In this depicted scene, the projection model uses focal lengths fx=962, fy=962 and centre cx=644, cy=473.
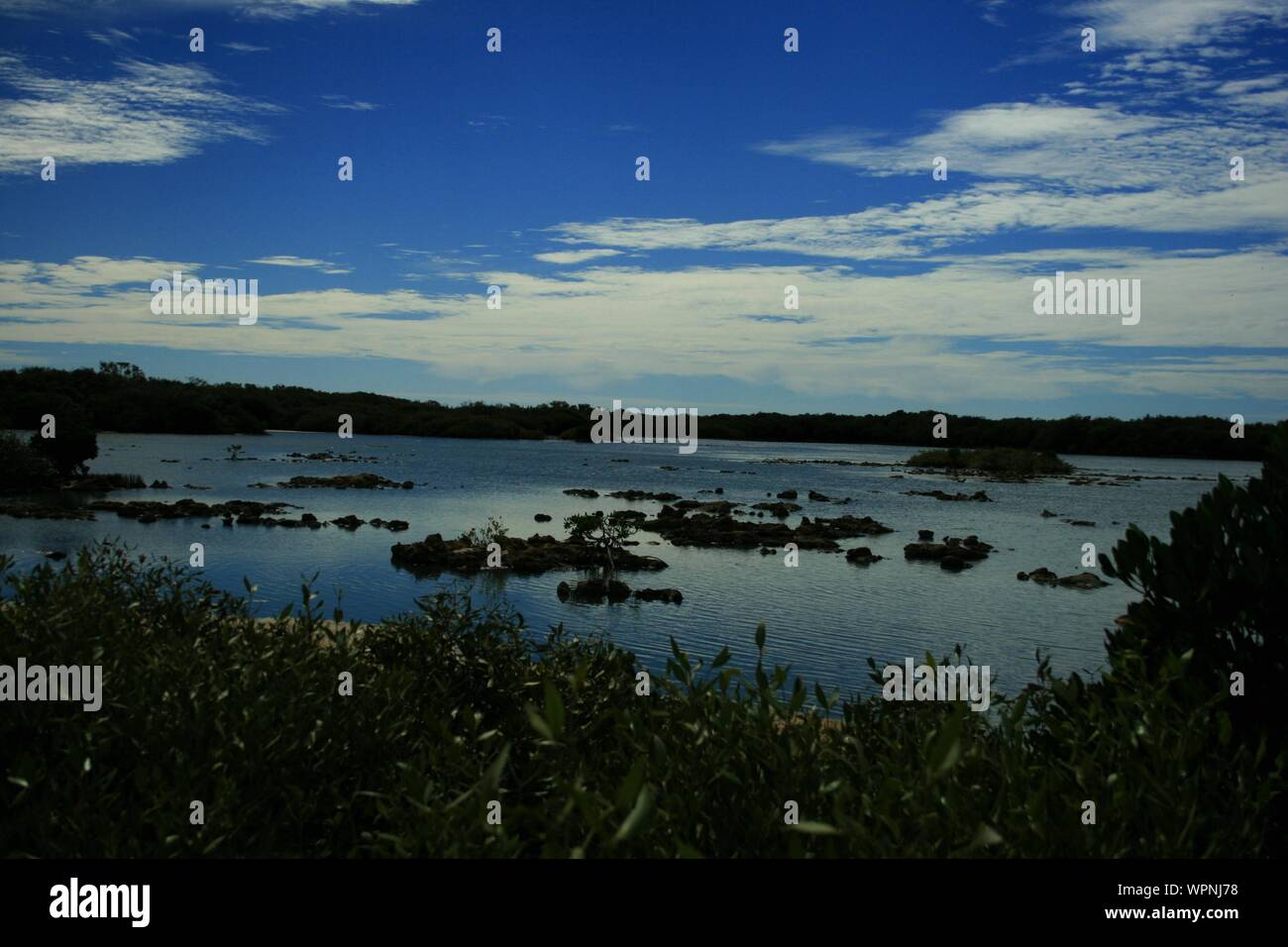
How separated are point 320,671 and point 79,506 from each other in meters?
36.3

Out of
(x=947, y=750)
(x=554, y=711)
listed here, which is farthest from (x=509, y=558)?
(x=554, y=711)

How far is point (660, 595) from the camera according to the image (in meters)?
23.7

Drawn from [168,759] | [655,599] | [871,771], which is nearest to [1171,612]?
[871,771]

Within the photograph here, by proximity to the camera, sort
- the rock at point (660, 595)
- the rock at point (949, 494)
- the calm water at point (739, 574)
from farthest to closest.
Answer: the rock at point (949, 494) → the rock at point (660, 595) → the calm water at point (739, 574)

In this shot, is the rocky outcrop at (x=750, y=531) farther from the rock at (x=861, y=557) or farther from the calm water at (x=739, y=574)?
the rock at (x=861, y=557)

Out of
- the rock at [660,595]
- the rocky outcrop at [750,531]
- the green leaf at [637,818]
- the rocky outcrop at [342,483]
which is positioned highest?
the green leaf at [637,818]

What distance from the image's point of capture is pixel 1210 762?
184 inches

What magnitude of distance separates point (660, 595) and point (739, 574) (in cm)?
500

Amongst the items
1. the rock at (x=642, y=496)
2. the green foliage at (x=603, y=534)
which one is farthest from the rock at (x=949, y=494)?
the green foliage at (x=603, y=534)

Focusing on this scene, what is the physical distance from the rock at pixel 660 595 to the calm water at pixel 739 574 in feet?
1.56

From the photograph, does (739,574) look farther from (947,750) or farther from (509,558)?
(947,750)

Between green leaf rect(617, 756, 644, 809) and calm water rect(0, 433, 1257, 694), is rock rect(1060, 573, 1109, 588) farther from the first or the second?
green leaf rect(617, 756, 644, 809)

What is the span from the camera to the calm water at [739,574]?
19.4m
